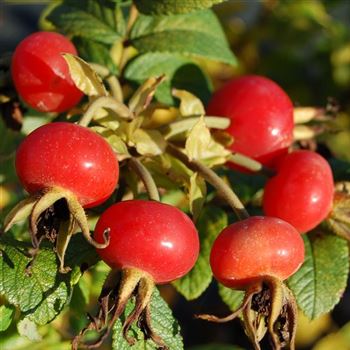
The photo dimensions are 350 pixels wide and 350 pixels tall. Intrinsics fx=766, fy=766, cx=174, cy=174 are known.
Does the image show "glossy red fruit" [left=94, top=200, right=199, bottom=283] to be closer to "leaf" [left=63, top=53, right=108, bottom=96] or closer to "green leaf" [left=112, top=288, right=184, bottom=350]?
"green leaf" [left=112, top=288, right=184, bottom=350]

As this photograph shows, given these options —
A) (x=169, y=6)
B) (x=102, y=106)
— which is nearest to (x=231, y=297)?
(x=102, y=106)

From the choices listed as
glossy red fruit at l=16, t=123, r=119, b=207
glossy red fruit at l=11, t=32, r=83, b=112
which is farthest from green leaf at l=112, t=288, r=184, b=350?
glossy red fruit at l=11, t=32, r=83, b=112

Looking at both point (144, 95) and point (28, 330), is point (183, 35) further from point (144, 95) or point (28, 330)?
point (28, 330)

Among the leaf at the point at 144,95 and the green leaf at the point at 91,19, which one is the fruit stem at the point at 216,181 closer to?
the leaf at the point at 144,95

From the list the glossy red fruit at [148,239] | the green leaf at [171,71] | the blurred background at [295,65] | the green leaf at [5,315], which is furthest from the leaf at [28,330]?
the blurred background at [295,65]

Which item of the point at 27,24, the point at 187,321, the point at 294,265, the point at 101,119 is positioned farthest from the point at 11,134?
the point at 27,24

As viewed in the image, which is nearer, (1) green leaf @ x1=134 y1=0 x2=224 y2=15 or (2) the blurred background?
(1) green leaf @ x1=134 y1=0 x2=224 y2=15

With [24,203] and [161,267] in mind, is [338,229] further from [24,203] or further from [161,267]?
[24,203]
